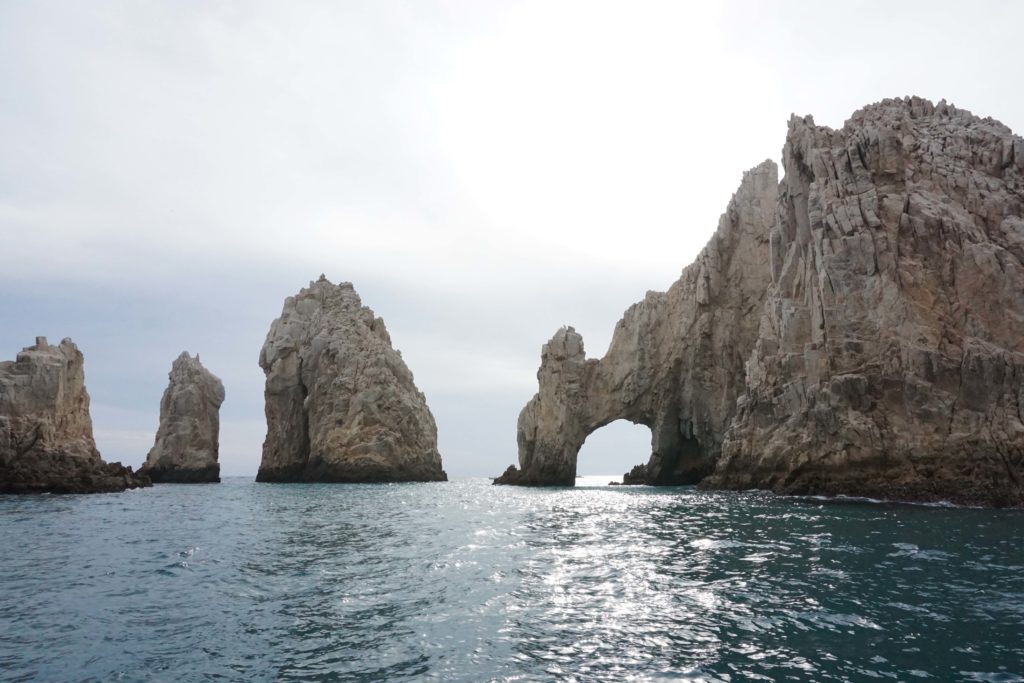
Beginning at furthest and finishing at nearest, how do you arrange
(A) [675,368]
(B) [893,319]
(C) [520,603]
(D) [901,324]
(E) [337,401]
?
(E) [337,401] < (A) [675,368] < (B) [893,319] < (D) [901,324] < (C) [520,603]

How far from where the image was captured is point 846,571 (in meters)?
16.2

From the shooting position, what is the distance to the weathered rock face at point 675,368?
6756cm

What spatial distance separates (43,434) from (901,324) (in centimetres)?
6358

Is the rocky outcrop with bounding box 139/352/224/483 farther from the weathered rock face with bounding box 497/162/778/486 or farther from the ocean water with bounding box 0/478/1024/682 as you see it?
the ocean water with bounding box 0/478/1024/682

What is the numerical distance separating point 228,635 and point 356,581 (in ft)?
15.6

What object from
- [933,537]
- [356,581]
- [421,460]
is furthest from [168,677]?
[421,460]

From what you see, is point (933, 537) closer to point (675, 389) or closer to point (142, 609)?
point (142, 609)

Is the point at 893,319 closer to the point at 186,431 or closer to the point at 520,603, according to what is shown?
the point at 520,603

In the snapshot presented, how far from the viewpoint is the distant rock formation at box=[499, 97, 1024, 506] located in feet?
124

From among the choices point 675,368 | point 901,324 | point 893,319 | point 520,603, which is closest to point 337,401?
point 675,368

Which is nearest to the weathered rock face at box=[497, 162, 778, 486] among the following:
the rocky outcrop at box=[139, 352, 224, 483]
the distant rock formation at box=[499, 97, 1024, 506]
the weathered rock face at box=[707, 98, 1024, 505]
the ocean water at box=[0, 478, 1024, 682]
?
the distant rock formation at box=[499, 97, 1024, 506]

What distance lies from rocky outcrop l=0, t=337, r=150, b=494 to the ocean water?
97.1 ft

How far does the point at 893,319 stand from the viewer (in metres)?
40.7

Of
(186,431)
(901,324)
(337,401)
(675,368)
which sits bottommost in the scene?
(186,431)
